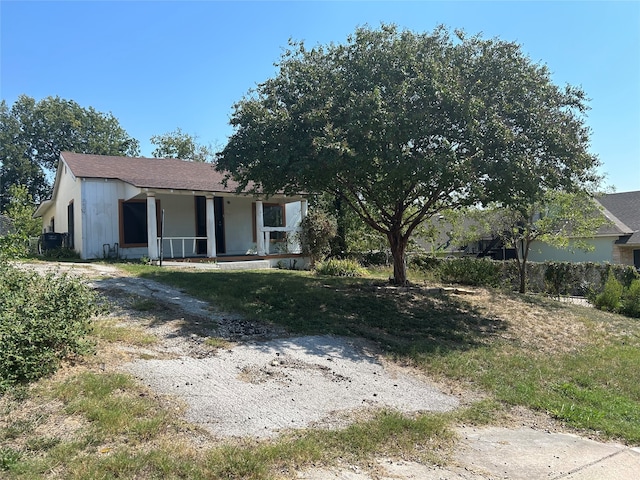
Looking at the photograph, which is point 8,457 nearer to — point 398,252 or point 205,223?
point 398,252

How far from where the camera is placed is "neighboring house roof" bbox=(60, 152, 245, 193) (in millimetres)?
16031

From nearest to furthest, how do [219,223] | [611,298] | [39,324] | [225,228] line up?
[39,324] → [611,298] → [219,223] → [225,228]

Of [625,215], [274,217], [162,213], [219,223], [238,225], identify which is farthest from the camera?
[625,215]

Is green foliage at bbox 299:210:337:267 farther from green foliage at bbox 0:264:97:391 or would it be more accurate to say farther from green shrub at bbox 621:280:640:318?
green foliage at bbox 0:264:97:391

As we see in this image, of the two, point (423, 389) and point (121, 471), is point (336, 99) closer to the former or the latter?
point (423, 389)

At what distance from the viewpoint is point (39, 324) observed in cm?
477

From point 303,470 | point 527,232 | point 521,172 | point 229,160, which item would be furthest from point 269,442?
point 527,232

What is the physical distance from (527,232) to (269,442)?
44.9 feet

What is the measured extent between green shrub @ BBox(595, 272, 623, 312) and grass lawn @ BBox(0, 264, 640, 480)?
68.2 inches

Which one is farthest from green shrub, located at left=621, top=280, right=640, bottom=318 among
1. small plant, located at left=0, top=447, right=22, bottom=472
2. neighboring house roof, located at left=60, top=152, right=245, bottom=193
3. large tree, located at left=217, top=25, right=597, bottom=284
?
small plant, located at left=0, top=447, right=22, bottom=472

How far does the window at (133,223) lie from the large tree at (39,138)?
89.7ft

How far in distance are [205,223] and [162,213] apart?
12.8ft

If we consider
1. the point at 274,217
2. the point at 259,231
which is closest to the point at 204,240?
the point at 259,231

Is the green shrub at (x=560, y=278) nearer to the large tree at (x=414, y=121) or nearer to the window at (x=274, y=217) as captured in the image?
the large tree at (x=414, y=121)
